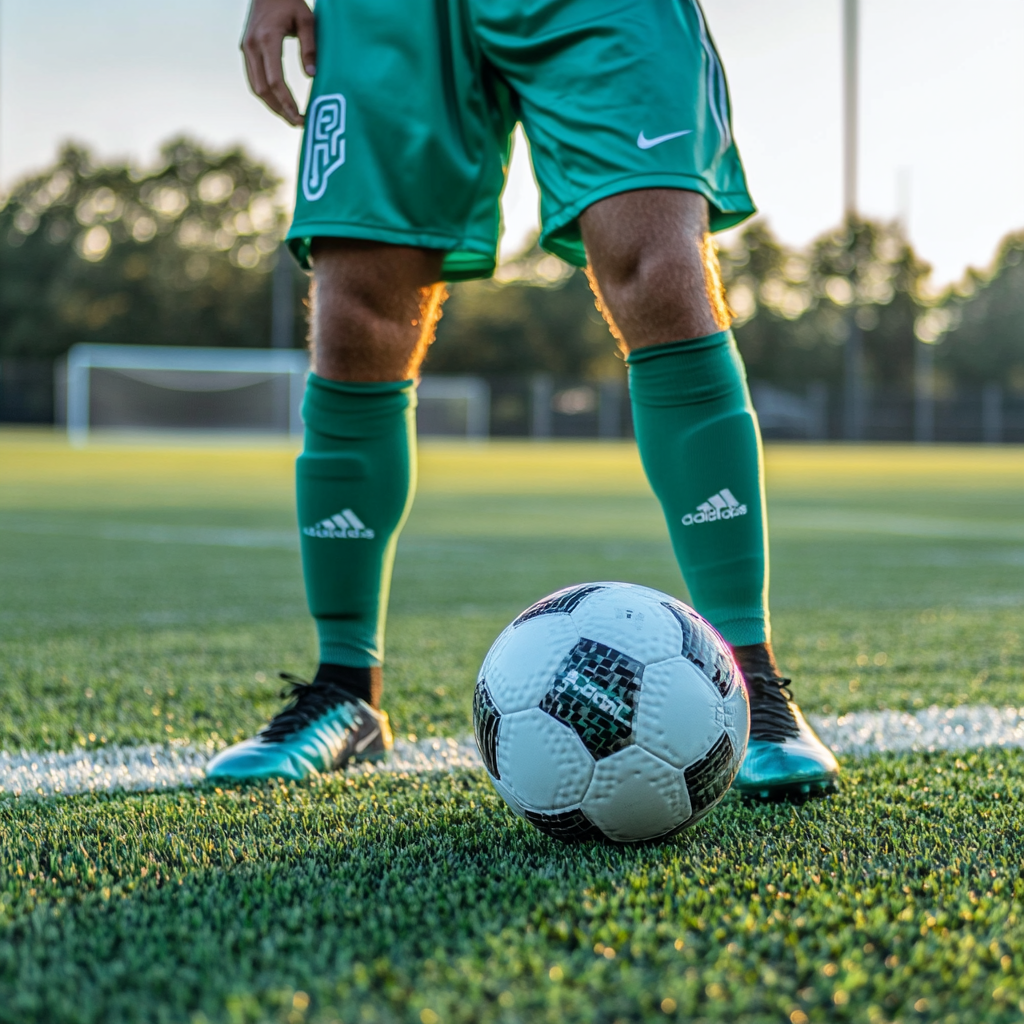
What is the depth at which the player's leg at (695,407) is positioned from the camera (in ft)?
5.49

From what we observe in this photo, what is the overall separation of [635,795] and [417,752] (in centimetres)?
63

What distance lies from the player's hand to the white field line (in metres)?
1.08

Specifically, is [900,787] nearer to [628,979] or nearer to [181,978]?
[628,979]

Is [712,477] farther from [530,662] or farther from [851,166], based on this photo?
[851,166]

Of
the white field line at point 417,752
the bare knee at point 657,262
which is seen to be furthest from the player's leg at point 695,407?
the white field line at point 417,752

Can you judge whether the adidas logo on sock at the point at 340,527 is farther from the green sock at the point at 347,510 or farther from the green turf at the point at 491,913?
the green turf at the point at 491,913

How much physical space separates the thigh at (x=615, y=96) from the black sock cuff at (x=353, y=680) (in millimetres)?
777

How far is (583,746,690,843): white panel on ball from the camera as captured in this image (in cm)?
130

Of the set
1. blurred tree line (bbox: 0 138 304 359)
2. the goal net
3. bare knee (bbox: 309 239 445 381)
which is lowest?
the goal net

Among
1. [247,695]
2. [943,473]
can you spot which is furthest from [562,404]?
[247,695]

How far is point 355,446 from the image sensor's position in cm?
195

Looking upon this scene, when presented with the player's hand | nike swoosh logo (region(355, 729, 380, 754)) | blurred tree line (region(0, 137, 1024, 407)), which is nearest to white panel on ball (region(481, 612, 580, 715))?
nike swoosh logo (region(355, 729, 380, 754))

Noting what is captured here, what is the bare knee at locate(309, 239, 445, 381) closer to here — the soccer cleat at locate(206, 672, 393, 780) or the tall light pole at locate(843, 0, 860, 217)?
the soccer cleat at locate(206, 672, 393, 780)

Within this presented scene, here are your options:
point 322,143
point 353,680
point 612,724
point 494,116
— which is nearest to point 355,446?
point 353,680
